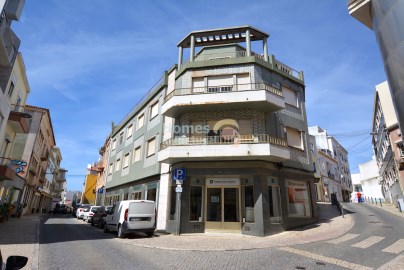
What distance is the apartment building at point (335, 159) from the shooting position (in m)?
42.3

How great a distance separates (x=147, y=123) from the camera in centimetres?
2242

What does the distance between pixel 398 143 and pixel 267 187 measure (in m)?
18.4

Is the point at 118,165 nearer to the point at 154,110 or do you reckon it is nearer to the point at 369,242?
the point at 154,110

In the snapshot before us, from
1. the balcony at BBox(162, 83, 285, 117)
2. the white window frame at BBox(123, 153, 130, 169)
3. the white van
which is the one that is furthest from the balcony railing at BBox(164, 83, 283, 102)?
the white window frame at BBox(123, 153, 130, 169)

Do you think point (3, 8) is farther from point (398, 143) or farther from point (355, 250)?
point (398, 143)

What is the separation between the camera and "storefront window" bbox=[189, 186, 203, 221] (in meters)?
14.6

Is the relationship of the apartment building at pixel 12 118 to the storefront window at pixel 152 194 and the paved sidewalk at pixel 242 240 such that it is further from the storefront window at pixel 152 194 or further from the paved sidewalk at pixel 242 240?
the paved sidewalk at pixel 242 240

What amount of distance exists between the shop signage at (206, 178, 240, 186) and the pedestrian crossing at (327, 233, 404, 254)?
5.60m

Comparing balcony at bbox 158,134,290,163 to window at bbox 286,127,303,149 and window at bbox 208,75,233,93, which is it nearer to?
window at bbox 286,127,303,149

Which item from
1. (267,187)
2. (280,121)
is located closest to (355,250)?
(267,187)

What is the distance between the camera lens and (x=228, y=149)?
45.7 feet

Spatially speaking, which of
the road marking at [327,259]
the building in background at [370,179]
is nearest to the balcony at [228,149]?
the road marking at [327,259]

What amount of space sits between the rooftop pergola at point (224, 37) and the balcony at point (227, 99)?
10.2ft

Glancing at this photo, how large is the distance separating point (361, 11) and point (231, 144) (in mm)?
8193
